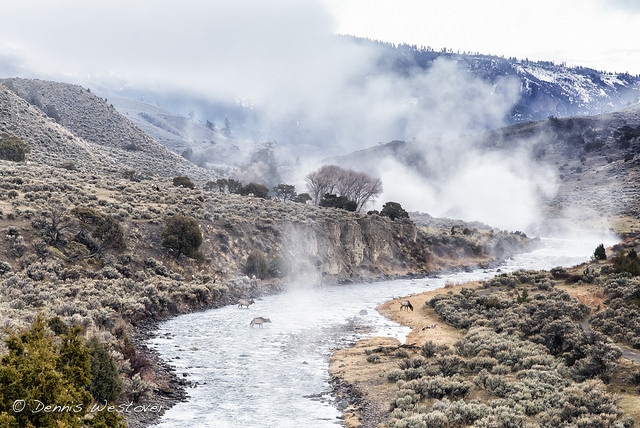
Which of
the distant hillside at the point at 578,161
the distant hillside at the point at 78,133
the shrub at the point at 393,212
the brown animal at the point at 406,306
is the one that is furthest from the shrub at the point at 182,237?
the distant hillside at the point at 578,161

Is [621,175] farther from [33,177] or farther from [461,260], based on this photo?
[33,177]

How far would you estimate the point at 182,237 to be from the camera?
44562 mm

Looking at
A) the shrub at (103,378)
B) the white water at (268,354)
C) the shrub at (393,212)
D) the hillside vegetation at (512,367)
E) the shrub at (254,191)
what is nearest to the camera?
the shrub at (103,378)

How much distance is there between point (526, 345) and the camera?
2541cm

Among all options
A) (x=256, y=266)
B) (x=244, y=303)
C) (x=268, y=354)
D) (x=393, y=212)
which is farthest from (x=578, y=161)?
(x=268, y=354)

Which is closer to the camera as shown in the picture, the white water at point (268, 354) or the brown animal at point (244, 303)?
the white water at point (268, 354)

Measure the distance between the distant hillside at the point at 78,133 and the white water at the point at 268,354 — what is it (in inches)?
1715

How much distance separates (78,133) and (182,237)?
82.9 m

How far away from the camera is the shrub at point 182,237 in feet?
145

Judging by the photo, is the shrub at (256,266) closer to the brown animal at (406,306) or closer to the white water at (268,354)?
the white water at (268,354)

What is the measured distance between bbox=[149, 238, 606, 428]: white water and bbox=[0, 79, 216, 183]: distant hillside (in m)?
43.6

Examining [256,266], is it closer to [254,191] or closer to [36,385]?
[254,191]

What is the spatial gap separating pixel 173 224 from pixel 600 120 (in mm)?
194724

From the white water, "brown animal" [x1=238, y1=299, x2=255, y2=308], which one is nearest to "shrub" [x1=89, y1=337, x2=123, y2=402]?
the white water
